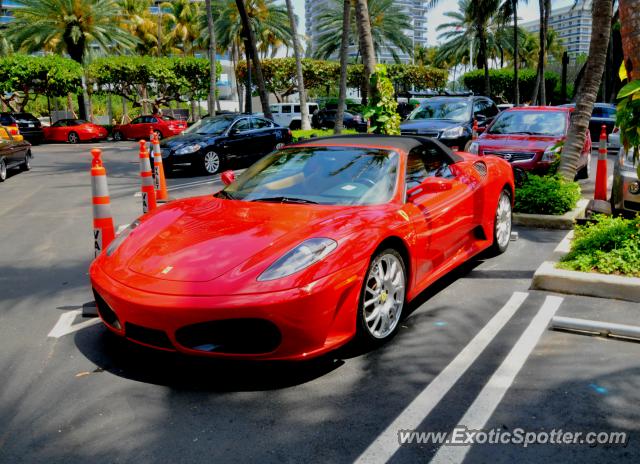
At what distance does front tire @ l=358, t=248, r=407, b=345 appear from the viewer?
3.90 m

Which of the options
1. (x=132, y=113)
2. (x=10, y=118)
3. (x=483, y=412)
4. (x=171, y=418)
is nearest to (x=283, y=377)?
(x=171, y=418)

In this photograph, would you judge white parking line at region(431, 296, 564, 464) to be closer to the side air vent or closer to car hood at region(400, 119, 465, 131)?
the side air vent

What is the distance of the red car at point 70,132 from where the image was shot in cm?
2947

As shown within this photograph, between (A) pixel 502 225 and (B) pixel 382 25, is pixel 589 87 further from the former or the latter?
(B) pixel 382 25

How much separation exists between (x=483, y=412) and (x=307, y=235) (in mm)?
1452

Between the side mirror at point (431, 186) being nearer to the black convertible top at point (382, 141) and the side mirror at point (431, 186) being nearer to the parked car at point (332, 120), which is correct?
the black convertible top at point (382, 141)

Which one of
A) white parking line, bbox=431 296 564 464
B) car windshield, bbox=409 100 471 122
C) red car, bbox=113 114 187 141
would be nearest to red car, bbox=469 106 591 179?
car windshield, bbox=409 100 471 122

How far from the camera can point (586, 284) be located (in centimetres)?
507

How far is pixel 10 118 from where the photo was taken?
26.5 metres

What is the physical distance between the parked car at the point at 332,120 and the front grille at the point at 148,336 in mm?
29154

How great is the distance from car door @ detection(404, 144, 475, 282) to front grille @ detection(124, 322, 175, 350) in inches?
75.9

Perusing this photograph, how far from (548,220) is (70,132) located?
2679 centimetres

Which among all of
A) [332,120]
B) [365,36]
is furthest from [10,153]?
[332,120]

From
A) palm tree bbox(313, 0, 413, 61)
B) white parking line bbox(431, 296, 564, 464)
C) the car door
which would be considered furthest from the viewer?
palm tree bbox(313, 0, 413, 61)
